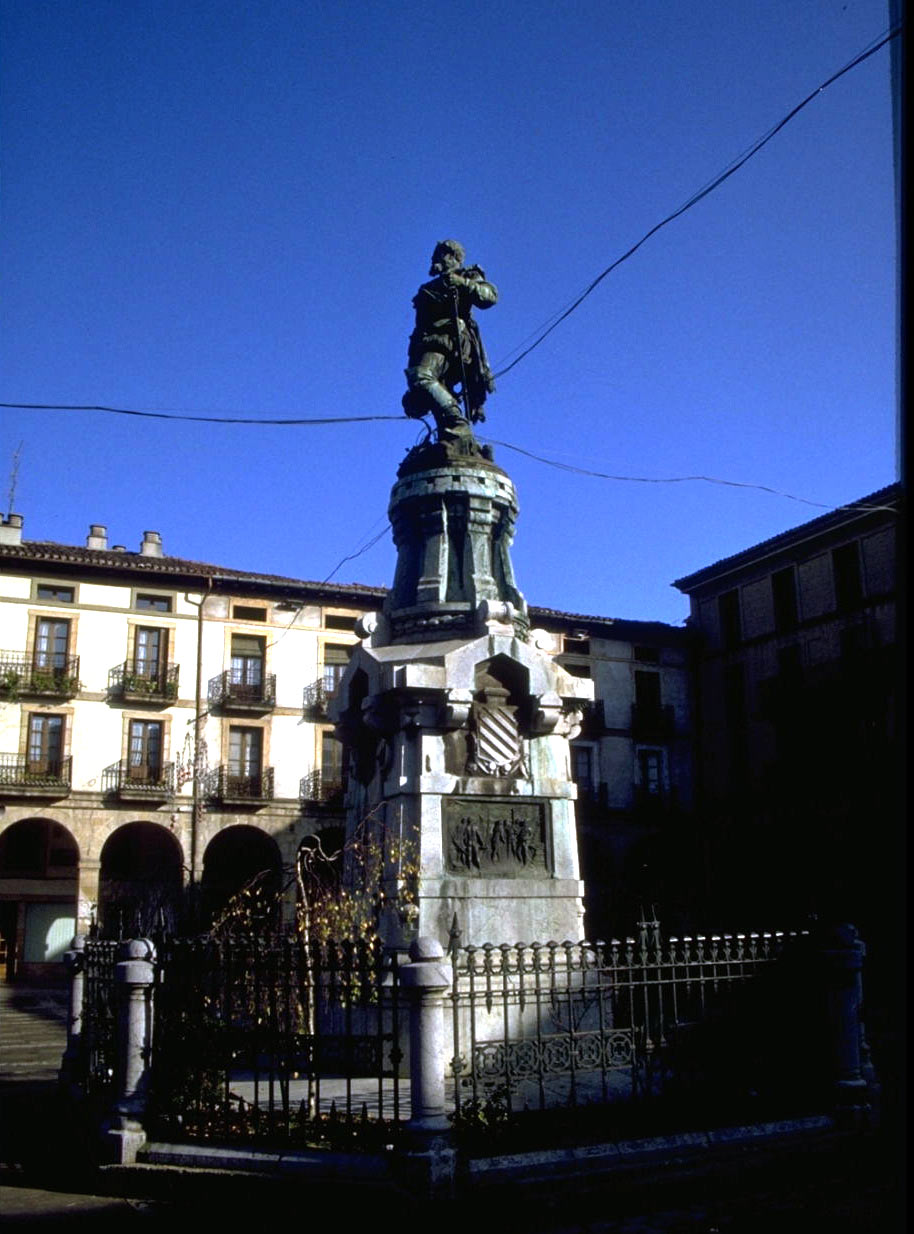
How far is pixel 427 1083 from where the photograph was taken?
20.5 ft

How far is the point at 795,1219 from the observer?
5785mm

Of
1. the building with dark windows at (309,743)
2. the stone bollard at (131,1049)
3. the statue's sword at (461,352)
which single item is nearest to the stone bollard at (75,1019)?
the stone bollard at (131,1049)

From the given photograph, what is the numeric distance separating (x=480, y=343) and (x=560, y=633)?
94.0 ft

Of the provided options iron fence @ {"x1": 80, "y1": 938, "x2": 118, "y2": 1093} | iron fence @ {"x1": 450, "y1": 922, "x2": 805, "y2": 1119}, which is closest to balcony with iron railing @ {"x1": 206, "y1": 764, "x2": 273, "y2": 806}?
iron fence @ {"x1": 80, "y1": 938, "x2": 118, "y2": 1093}

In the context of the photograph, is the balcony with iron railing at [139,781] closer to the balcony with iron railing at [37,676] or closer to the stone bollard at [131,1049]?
the balcony with iron railing at [37,676]

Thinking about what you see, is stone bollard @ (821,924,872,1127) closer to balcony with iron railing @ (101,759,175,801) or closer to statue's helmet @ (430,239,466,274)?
statue's helmet @ (430,239,466,274)

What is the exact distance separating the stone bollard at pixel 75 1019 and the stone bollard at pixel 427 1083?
4.67m

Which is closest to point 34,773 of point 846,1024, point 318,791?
point 318,791

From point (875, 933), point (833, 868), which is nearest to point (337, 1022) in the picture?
point (875, 933)

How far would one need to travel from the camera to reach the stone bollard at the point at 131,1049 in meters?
7.06

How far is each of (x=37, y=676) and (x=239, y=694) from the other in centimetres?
614

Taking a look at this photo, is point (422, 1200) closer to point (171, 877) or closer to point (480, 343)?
point (480, 343)

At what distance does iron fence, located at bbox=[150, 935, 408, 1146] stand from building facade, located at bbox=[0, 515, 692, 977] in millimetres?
24548

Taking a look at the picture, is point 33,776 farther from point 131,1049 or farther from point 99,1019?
point 131,1049
